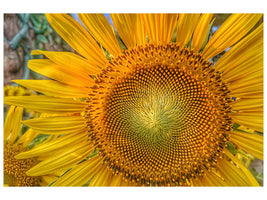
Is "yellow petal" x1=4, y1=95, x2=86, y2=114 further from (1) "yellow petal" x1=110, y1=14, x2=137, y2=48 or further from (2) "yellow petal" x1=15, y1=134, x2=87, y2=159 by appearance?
(1) "yellow petal" x1=110, y1=14, x2=137, y2=48

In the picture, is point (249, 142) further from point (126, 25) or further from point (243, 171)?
point (126, 25)

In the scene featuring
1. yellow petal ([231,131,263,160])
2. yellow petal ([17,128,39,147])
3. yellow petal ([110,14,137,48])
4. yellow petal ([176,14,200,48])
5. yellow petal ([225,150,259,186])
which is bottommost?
yellow petal ([17,128,39,147])

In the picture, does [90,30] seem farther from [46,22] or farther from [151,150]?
[151,150]

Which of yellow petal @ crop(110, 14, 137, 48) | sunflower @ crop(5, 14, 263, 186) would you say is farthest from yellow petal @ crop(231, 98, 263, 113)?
yellow petal @ crop(110, 14, 137, 48)

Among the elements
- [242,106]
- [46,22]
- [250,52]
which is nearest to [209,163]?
[242,106]

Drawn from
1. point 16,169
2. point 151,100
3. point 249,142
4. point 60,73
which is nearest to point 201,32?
point 151,100

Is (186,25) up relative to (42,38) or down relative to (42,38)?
up
